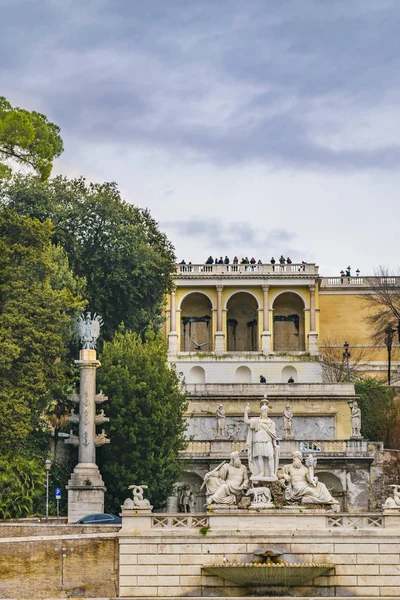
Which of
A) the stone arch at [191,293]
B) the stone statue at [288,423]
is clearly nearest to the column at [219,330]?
the stone arch at [191,293]

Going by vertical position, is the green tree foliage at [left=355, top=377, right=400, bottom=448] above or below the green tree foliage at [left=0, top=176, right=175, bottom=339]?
below

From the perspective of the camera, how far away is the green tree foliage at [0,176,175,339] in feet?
207

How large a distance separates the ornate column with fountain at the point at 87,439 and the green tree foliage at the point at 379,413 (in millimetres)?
16322

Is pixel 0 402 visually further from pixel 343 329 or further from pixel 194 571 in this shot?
pixel 343 329

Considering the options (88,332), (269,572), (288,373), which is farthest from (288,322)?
(269,572)

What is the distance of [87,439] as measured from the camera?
179ft

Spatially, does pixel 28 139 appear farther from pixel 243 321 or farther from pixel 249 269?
pixel 243 321

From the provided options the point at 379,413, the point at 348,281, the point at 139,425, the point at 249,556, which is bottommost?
the point at 249,556

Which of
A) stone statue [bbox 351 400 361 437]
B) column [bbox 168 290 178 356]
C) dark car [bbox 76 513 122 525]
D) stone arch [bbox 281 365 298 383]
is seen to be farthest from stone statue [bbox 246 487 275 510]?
column [bbox 168 290 178 356]

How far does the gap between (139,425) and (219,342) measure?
31.9 metres

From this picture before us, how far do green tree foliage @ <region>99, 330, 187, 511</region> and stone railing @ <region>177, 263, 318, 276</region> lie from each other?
96.9ft

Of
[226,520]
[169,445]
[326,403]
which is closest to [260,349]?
[326,403]

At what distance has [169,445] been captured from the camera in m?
55.8

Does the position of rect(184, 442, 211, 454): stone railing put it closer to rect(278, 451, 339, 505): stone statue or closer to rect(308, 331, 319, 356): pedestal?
rect(278, 451, 339, 505): stone statue
